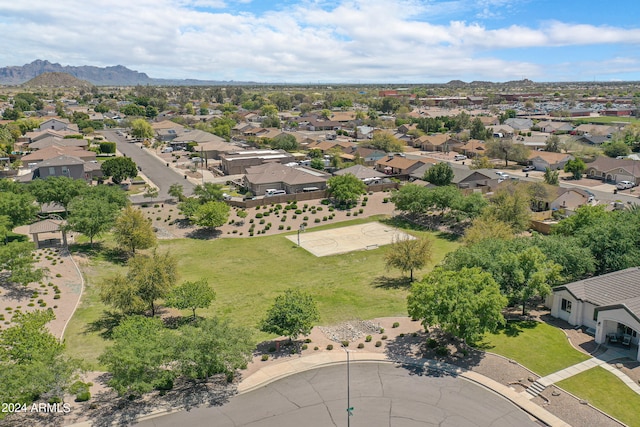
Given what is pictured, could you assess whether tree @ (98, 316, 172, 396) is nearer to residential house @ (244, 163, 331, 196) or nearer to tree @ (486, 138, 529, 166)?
residential house @ (244, 163, 331, 196)

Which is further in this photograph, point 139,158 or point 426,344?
point 139,158

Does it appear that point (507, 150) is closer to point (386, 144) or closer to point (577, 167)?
point (577, 167)

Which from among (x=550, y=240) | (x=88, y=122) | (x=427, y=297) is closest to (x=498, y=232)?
(x=550, y=240)

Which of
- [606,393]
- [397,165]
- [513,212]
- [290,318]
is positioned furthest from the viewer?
[397,165]

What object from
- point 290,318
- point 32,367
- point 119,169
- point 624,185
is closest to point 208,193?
point 119,169

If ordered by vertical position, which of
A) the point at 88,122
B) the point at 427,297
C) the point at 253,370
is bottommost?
the point at 253,370

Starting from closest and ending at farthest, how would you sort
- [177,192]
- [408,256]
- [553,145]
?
[408,256] < [177,192] < [553,145]

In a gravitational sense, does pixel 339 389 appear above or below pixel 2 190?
below

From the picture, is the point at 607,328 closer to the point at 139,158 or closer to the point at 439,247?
the point at 439,247
